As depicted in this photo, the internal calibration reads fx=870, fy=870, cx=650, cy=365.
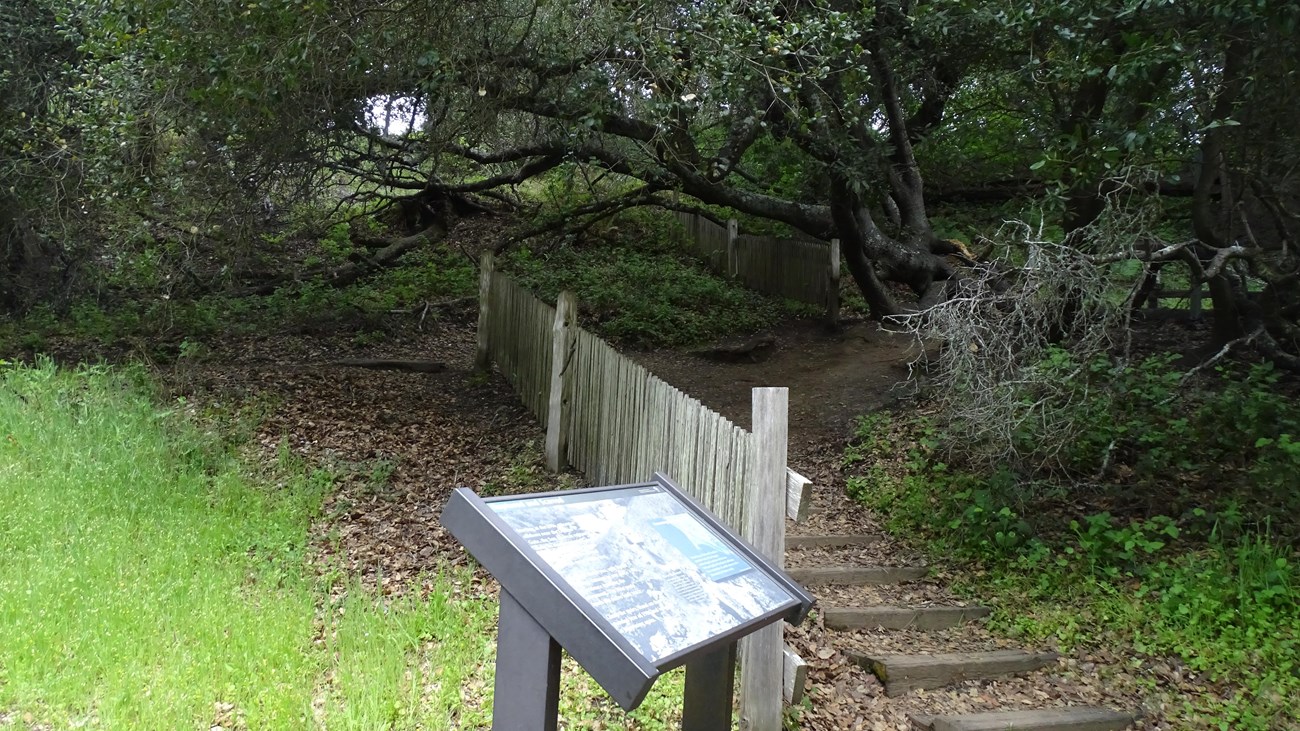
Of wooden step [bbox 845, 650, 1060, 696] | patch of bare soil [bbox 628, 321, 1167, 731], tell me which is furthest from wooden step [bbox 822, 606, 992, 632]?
wooden step [bbox 845, 650, 1060, 696]

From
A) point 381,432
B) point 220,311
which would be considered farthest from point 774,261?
point 381,432

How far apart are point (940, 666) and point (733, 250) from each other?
13475mm

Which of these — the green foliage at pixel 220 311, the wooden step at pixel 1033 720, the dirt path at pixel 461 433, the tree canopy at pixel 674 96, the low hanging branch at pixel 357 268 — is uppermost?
the tree canopy at pixel 674 96

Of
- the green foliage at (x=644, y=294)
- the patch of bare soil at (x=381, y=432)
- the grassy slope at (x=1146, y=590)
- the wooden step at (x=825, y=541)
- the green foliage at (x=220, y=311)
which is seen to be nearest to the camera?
the grassy slope at (x=1146, y=590)

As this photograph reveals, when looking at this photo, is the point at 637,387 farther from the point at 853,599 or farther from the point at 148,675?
the point at 148,675

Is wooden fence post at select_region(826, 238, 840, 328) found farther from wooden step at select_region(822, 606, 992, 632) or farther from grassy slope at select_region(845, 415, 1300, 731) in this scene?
wooden step at select_region(822, 606, 992, 632)

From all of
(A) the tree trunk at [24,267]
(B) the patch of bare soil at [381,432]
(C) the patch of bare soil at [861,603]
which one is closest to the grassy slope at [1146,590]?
(C) the patch of bare soil at [861,603]

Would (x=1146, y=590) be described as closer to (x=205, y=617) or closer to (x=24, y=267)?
(x=205, y=617)

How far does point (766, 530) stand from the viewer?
12.5ft

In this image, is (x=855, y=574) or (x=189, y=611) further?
(x=855, y=574)

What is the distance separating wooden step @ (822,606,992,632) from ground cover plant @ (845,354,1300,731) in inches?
10.8

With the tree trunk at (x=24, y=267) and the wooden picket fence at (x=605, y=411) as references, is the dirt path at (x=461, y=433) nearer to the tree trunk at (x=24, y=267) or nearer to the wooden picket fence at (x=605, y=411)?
the wooden picket fence at (x=605, y=411)

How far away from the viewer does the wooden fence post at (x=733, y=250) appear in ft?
57.8

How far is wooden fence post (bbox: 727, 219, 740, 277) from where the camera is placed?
57.8 feet
